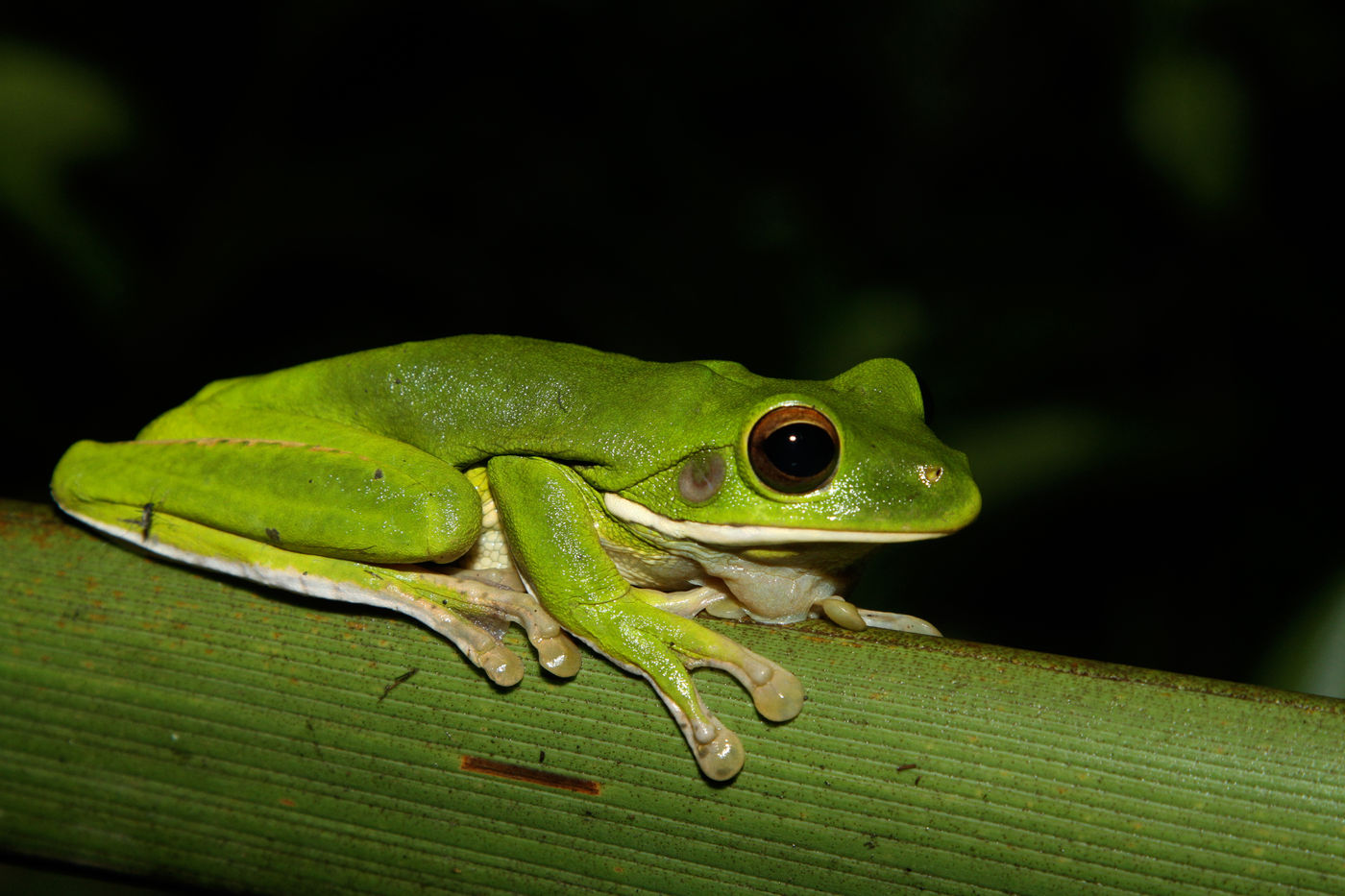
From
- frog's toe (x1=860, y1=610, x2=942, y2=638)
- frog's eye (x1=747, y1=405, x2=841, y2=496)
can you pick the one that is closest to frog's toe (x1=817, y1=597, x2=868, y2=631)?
frog's toe (x1=860, y1=610, x2=942, y2=638)

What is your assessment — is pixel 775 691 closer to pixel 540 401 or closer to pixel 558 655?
pixel 558 655

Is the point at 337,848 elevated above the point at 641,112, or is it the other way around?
the point at 641,112

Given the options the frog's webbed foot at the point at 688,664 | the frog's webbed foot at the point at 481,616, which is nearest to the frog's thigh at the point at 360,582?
the frog's webbed foot at the point at 481,616

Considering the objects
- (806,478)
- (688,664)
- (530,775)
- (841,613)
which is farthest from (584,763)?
(806,478)

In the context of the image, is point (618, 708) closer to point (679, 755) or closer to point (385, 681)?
point (679, 755)

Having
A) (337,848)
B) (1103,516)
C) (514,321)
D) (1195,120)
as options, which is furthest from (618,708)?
(1195,120)

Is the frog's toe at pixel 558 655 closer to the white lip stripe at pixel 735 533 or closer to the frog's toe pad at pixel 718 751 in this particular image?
the frog's toe pad at pixel 718 751

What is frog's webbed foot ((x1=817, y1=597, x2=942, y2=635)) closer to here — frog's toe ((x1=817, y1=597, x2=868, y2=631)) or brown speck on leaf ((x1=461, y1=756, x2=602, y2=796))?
frog's toe ((x1=817, y1=597, x2=868, y2=631))

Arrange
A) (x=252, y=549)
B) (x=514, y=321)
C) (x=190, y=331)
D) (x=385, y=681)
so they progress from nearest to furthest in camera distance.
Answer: (x=385, y=681) → (x=252, y=549) → (x=190, y=331) → (x=514, y=321)
